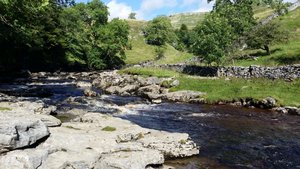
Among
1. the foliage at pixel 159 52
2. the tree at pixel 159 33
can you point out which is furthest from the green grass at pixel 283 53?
the tree at pixel 159 33

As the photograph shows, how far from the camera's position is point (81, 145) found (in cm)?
2019

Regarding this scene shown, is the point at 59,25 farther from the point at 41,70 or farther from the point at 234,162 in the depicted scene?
the point at 234,162

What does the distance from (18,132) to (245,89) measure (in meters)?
36.9

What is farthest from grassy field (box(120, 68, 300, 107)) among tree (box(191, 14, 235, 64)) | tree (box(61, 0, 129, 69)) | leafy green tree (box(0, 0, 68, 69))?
tree (box(61, 0, 129, 69))

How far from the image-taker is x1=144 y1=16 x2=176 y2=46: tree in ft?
525

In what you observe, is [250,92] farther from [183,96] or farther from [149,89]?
[149,89]

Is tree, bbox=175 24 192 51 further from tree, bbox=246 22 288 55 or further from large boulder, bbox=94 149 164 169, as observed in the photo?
large boulder, bbox=94 149 164 169

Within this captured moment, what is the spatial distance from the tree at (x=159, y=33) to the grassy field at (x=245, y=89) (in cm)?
10356

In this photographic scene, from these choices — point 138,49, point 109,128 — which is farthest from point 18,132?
point 138,49

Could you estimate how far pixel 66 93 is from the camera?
55375 mm

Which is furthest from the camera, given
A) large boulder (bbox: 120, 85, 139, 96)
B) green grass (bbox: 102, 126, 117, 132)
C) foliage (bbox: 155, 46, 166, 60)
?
foliage (bbox: 155, 46, 166, 60)

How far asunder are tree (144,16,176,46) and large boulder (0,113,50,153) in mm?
141356

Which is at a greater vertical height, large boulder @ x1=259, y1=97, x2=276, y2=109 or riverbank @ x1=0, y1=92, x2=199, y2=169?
riverbank @ x1=0, y1=92, x2=199, y2=169

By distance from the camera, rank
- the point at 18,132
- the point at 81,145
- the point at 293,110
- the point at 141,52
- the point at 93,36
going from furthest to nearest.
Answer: the point at 141,52 < the point at 93,36 < the point at 293,110 < the point at 81,145 < the point at 18,132
